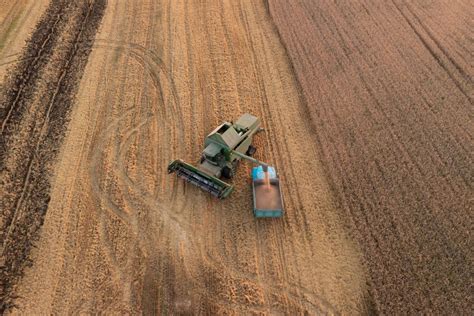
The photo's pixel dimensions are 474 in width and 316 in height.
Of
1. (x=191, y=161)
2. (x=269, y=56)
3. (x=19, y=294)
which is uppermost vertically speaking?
(x=269, y=56)

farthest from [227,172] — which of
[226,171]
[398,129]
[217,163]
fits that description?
[398,129]

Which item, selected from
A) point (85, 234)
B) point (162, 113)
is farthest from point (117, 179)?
point (162, 113)

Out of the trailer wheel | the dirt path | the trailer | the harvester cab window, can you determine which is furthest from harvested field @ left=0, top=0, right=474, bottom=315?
the harvester cab window

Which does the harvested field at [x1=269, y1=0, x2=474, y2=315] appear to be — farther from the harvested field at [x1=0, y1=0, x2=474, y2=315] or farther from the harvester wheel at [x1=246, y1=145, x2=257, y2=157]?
the harvester wheel at [x1=246, y1=145, x2=257, y2=157]

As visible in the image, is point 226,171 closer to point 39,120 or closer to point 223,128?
point 223,128

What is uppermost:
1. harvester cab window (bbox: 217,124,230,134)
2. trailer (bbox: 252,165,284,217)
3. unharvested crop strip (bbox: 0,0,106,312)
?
harvester cab window (bbox: 217,124,230,134)

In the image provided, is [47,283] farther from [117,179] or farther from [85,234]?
[117,179]
